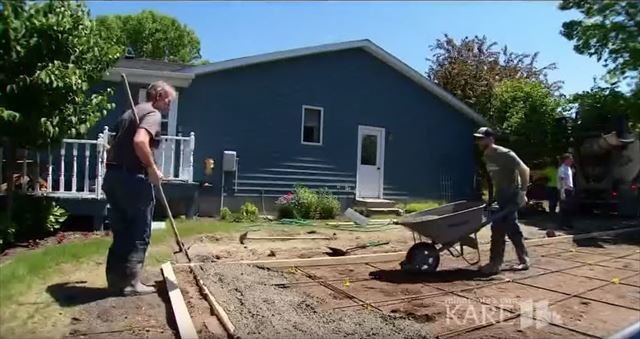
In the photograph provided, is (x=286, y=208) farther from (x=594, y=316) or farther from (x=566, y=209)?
(x=594, y=316)

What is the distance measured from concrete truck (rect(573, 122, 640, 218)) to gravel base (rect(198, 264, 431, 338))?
11.9m

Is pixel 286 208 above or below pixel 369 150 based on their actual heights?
below

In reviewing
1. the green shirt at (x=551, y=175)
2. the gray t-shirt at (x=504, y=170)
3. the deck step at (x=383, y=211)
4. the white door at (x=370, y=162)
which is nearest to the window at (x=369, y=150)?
the white door at (x=370, y=162)

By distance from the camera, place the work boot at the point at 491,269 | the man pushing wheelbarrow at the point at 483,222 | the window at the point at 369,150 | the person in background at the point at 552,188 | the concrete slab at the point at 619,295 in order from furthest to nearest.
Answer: the window at the point at 369,150 → the person in background at the point at 552,188 → the work boot at the point at 491,269 → the man pushing wheelbarrow at the point at 483,222 → the concrete slab at the point at 619,295

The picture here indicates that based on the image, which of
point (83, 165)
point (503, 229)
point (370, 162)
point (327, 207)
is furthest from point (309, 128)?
point (503, 229)

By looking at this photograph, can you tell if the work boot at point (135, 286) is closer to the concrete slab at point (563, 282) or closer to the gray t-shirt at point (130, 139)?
the gray t-shirt at point (130, 139)

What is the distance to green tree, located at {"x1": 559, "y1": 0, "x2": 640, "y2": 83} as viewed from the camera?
648 cm

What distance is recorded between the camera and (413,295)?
5684mm

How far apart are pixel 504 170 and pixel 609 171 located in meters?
9.50

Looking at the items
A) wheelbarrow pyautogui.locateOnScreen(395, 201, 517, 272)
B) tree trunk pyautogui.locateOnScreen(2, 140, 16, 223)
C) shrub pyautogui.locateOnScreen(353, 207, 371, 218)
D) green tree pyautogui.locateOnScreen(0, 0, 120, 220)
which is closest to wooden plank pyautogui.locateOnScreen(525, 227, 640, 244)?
wheelbarrow pyautogui.locateOnScreen(395, 201, 517, 272)

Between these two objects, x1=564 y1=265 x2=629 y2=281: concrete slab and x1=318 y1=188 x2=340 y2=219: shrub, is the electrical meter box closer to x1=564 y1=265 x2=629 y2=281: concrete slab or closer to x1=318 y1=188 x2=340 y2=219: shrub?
x1=318 y1=188 x2=340 y2=219: shrub

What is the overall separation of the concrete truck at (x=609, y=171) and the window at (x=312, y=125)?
717 cm

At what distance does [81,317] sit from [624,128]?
549 inches

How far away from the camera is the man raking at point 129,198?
4957 mm
